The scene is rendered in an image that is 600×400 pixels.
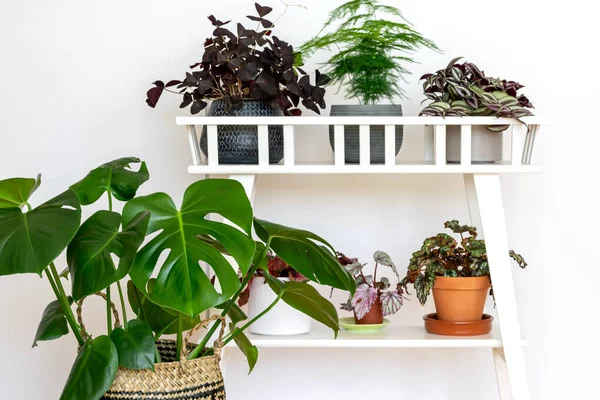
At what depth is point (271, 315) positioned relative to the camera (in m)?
1.64

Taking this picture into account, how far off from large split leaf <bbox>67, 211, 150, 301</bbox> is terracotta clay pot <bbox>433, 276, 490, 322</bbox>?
721mm

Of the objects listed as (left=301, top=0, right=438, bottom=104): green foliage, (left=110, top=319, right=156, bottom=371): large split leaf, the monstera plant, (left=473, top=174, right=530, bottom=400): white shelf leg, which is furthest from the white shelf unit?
(left=110, top=319, right=156, bottom=371): large split leaf

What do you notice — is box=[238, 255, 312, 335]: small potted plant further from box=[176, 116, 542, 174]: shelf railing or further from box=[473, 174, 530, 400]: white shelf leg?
box=[473, 174, 530, 400]: white shelf leg

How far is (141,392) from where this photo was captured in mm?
1256

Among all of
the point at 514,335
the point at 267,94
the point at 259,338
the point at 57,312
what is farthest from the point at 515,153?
the point at 57,312

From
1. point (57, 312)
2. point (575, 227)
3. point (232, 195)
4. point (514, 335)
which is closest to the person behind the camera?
point (232, 195)

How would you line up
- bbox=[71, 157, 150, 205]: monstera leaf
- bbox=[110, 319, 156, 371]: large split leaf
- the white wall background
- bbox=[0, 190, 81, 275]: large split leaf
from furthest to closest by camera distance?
the white wall background < bbox=[71, 157, 150, 205]: monstera leaf < bbox=[110, 319, 156, 371]: large split leaf < bbox=[0, 190, 81, 275]: large split leaf

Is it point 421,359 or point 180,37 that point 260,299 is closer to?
point 421,359

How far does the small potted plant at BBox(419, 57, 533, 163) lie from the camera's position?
62.4 inches

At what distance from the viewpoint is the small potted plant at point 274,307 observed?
64.6 inches

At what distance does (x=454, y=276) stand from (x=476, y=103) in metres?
0.36

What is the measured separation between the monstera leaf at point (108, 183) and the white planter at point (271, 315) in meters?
0.39

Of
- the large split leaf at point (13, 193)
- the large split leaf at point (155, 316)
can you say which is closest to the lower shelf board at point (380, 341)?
the large split leaf at point (155, 316)

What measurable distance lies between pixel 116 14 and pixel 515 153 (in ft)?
3.38
